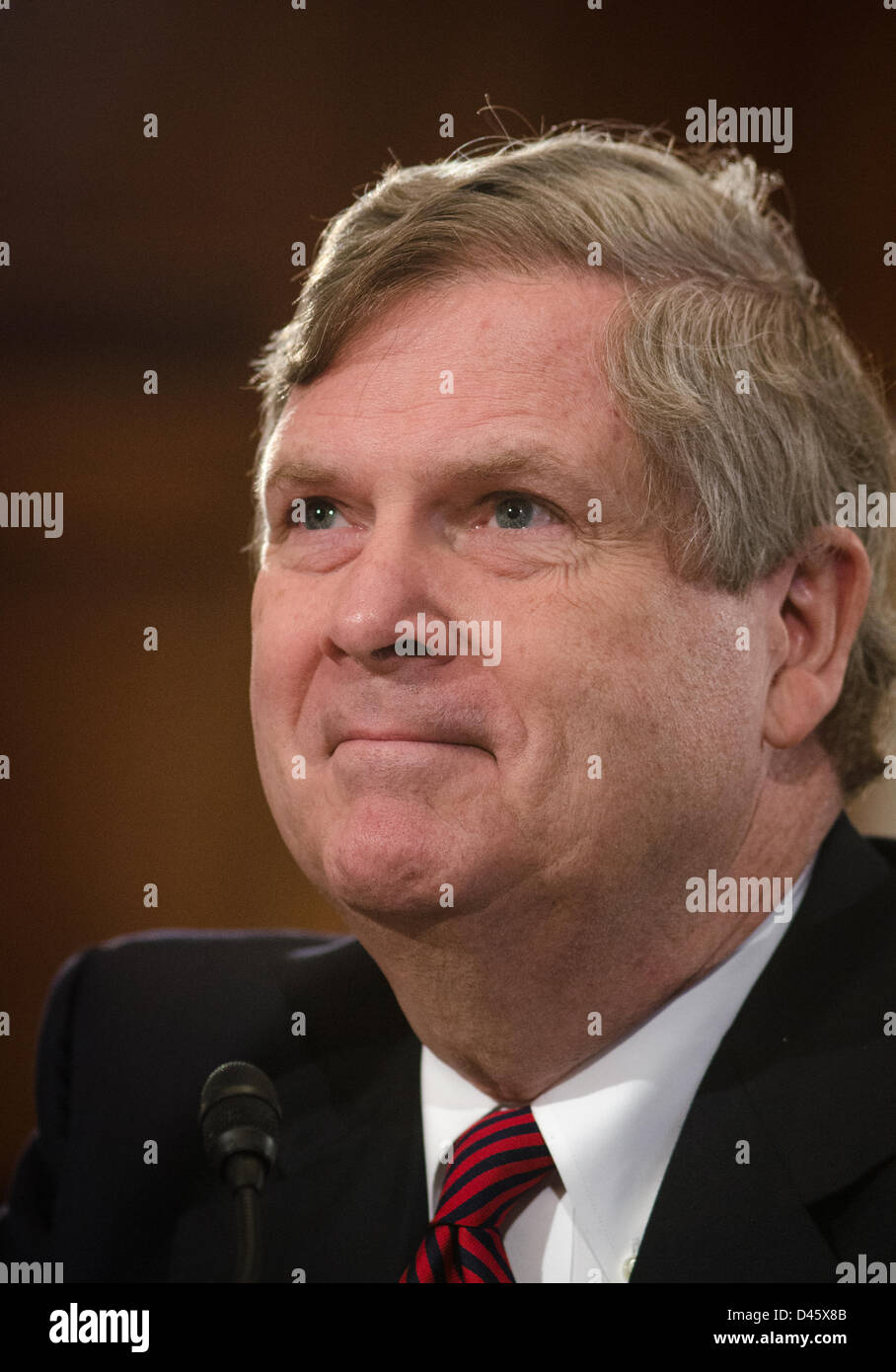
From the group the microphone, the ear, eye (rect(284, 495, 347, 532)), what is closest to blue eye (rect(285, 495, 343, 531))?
eye (rect(284, 495, 347, 532))

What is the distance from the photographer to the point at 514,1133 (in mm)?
1482

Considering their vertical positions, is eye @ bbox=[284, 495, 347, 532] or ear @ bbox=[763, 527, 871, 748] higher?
eye @ bbox=[284, 495, 347, 532]

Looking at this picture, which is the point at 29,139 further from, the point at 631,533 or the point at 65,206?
the point at 631,533

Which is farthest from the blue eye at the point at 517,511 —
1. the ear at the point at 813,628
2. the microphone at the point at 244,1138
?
the microphone at the point at 244,1138

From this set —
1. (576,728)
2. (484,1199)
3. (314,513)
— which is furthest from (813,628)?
(484,1199)

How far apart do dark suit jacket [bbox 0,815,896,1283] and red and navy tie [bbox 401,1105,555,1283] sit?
0.09 m

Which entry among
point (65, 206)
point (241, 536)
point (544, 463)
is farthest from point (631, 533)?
point (65, 206)

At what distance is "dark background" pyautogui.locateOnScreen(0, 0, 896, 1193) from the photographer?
1.67 m

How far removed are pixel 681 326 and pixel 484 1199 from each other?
99 centimetres

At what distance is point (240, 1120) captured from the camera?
1379mm

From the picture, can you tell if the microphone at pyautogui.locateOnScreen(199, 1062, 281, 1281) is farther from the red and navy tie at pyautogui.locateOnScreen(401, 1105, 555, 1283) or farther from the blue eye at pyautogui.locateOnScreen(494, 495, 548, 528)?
the blue eye at pyautogui.locateOnScreen(494, 495, 548, 528)

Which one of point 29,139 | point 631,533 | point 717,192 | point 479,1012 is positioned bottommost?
point 479,1012

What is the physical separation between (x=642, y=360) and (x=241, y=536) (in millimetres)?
656

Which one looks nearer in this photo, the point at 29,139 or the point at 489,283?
the point at 489,283
